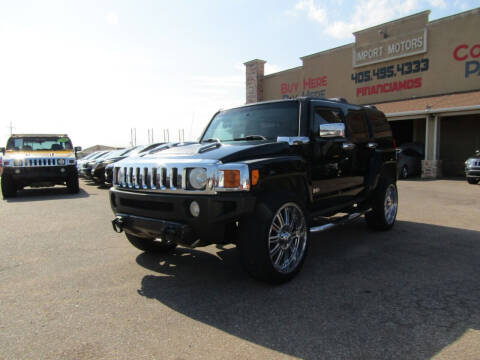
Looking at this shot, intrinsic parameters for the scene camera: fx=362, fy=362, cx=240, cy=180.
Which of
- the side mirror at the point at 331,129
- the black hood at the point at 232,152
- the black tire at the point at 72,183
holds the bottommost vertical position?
the black tire at the point at 72,183

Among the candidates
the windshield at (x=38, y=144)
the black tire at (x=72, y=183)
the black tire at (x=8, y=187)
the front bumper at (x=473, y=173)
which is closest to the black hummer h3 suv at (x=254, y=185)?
the black tire at (x=72, y=183)

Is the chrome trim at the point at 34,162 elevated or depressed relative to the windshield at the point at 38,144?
depressed

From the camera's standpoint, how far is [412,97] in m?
19.0

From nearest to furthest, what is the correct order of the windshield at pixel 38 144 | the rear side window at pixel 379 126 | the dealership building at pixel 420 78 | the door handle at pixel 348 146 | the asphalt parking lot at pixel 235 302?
the asphalt parking lot at pixel 235 302, the door handle at pixel 348 146, the rear side window at pixel 379 126, the windshield at pixel 38 144, the dealership building at pixel 420 78

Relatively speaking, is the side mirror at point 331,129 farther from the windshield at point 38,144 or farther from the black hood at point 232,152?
the windshield at point 38,144

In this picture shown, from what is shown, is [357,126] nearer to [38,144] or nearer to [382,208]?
[382,208]

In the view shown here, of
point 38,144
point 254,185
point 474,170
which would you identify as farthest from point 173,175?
point 474,170

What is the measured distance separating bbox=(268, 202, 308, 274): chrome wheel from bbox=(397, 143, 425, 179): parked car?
14752 mm

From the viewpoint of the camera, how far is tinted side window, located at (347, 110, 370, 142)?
5.13 m

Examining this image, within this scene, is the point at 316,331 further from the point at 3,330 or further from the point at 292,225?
the point at 3,330

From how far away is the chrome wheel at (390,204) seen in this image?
5797mm

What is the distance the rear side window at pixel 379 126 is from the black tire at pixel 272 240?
8.84 feet

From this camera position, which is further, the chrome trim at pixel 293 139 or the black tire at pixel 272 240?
the chrome trim at pixel 293 139

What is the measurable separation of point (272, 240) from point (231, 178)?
0.75m
